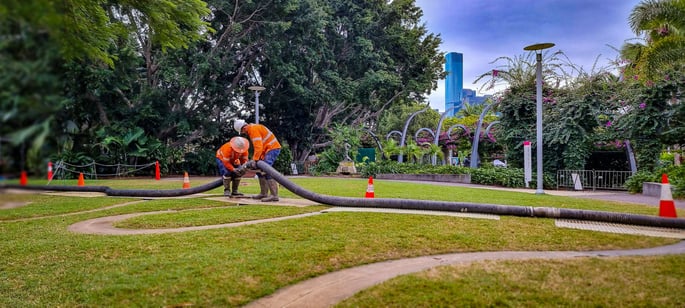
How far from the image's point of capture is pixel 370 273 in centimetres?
420

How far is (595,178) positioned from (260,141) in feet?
45.3

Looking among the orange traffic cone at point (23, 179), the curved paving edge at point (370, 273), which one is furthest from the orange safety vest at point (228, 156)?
the orange traffic cone at point (23, 179)

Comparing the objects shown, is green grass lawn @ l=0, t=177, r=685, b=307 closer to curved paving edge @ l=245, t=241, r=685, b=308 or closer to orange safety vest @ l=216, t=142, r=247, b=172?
curved paving edge @ l=245, t=241, r=685, b=308

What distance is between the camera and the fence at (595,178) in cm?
1609

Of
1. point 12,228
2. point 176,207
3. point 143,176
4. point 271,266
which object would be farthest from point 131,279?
point 143,176

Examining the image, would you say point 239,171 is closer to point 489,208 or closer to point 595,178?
point 489,208

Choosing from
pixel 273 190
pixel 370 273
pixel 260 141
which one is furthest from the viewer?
pixel 273 190

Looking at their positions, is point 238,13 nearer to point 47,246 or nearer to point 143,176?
point 143,176

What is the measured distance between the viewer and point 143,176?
2200cm

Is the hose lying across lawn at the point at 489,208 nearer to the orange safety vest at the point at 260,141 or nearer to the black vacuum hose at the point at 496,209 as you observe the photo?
the black vacuum hose at the point at 496,209

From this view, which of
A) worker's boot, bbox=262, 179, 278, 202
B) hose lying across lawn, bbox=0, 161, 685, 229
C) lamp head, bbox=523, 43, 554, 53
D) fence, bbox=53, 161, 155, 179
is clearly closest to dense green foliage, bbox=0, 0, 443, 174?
fence, bbox=53, 161, 155, 179

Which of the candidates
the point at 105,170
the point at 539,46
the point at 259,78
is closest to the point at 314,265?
the point at 539,46

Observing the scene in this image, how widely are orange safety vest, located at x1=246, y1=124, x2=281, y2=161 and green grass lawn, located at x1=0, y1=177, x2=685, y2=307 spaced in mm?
2458

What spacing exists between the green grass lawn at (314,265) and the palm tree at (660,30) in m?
10.3
